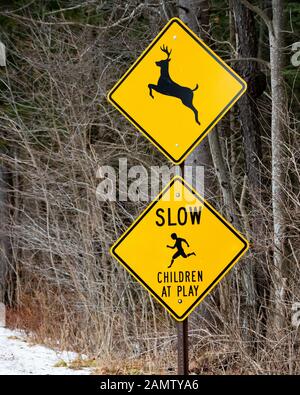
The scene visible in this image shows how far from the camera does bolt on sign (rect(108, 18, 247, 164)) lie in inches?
292

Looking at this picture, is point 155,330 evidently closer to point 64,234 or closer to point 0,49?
point 64,234

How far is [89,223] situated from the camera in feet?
40.0

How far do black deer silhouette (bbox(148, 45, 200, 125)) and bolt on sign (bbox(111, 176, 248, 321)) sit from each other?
2.38 ft

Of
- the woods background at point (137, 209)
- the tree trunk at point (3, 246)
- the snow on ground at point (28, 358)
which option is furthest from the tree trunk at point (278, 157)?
the tree trunk at point (3, 246)

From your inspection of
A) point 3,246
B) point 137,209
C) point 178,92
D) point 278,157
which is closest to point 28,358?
point 137,209

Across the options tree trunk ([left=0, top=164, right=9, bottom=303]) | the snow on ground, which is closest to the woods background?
the snow on ground

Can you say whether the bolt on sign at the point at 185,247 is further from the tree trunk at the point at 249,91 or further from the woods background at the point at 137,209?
the tree trunk at the point at 249,91

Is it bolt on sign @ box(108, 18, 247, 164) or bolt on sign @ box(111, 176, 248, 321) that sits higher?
bolt on sign @ box(108, 18, 247, 164)

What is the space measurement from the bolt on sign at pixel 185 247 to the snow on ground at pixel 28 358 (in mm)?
3138

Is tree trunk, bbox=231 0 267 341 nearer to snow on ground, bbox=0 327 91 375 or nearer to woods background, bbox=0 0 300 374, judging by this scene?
woods background, bbox=0 0 300 374

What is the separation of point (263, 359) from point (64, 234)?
446 cm

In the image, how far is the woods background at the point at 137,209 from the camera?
9.59m

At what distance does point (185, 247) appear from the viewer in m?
7.29

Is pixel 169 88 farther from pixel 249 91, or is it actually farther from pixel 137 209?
pixel 137 209
